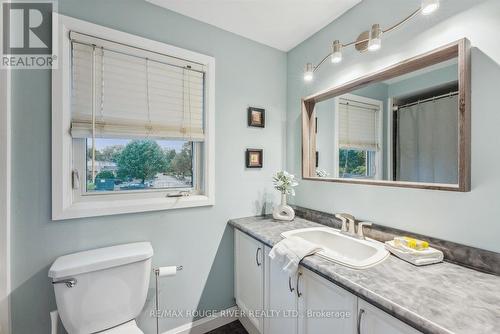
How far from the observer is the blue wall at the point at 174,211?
3.93 ft

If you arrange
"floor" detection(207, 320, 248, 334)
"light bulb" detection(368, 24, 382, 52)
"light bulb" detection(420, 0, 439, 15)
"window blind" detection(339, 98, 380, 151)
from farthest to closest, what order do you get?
"floor" detection(207, 320, 248, 334) → "window blind" detection(339, 98, 380, 151) → "light bulb" detection(368, 24, 382, 52) → "light bulb" detection(420, 0, 439, 15)

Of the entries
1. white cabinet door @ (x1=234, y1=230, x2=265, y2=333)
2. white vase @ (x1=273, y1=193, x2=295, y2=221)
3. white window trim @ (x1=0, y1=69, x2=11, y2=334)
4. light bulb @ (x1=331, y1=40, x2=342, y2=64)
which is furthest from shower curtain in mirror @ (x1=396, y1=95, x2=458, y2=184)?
white window trim @ (x1=0, y1=69, x2=11, y2=334)

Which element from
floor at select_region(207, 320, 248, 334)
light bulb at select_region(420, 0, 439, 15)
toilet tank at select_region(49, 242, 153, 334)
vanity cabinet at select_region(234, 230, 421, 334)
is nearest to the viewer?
vanity cabinet at select_region(234, 230, 421, 334)

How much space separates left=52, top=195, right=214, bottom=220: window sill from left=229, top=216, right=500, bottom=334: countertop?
915 mm

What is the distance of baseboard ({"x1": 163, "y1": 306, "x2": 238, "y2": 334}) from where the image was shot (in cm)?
165

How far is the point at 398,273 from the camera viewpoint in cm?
95

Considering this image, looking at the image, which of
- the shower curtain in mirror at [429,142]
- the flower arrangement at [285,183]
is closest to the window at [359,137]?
the shower curtain in mirror at [429,142]

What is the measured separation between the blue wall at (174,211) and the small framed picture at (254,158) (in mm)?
57

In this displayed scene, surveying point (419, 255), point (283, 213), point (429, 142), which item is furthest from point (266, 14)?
point (419, 255)

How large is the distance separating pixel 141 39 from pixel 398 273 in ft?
6.37

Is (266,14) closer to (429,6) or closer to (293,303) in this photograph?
(429,6)

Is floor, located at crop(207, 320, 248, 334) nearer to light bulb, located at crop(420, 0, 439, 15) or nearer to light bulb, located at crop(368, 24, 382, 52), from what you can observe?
light bulb, located at crop(368, 24, 382, 52)

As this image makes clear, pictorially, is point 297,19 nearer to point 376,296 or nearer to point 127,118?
point 127,118

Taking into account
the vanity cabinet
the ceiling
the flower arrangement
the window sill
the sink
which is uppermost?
the ceiling
